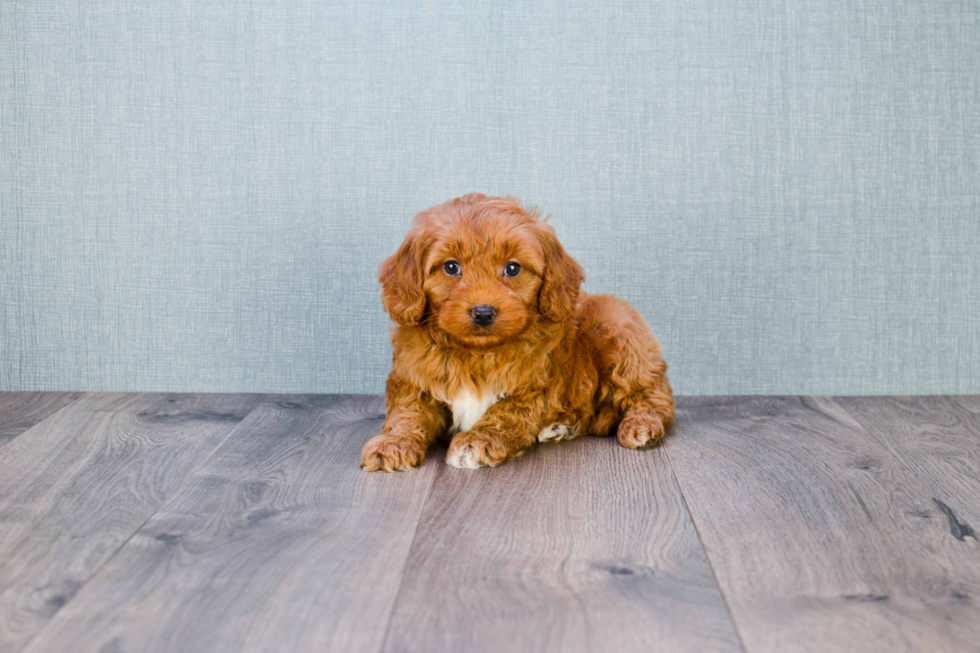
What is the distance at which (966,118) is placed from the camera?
293 centimetres

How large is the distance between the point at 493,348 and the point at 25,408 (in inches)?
→ 68.3

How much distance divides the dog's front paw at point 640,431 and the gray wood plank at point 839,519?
0.25ft

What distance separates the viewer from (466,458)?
209cm

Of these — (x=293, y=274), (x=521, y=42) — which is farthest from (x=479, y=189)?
(x=293, y=274)

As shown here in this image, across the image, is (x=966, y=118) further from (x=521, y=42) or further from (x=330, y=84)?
(x=330, y=84)

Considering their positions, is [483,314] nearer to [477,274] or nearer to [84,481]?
[477,274]

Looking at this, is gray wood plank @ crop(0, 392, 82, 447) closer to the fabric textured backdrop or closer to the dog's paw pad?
the fabric textured backdrop

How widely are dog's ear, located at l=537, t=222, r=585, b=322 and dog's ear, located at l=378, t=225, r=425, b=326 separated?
32 cm

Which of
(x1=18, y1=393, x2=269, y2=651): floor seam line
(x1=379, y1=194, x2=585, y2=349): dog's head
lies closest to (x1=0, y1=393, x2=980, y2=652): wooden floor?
(x1=18, y1=393, x2=269, y2=651): floor seam line

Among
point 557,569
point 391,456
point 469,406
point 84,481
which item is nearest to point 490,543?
point 557,569

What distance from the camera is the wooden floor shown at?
127 centimetres

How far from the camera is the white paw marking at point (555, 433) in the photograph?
2.35m

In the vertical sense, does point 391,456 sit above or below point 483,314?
below

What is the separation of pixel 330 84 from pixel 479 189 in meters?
0.65
